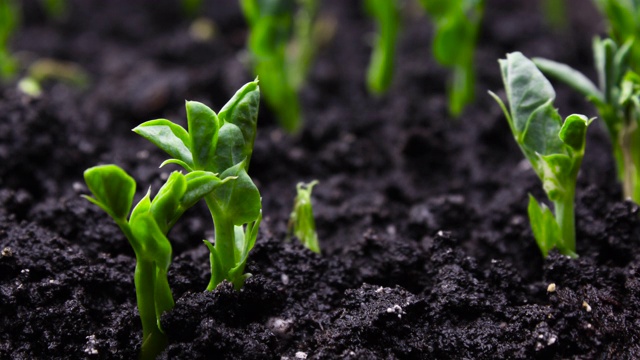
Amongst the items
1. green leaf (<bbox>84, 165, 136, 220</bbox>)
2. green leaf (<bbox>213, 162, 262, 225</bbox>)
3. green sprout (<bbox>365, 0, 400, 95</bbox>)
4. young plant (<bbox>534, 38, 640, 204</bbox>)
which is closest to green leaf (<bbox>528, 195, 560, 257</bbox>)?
young plant (<bbox>534, 38, 640, 204</bbox>)

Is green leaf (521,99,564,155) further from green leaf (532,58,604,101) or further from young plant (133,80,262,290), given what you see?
young plant (133,80,262,290)

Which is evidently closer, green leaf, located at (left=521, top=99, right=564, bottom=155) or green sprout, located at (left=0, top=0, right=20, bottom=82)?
green leaf, located at (left=521, top=99, right=564, bottom=155)

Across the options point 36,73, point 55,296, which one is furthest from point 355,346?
point 36,73

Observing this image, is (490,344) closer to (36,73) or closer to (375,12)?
(375,12)

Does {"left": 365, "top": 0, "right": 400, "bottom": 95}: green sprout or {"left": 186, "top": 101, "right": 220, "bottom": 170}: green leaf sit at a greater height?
{"left": 365, "top": 0, "right": 400, "bottom": 95}: green sprout

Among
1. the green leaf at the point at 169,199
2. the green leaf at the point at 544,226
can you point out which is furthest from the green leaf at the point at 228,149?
the green leaf at the point at 544,226

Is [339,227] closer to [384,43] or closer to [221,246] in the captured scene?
[221,246]

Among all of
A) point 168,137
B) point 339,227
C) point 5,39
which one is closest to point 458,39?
point 339,227
